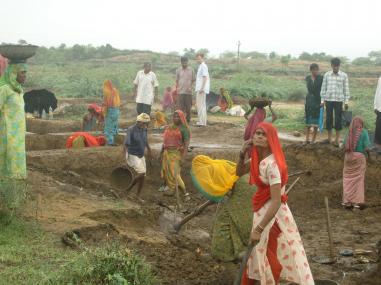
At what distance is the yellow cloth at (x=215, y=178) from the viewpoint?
646cm

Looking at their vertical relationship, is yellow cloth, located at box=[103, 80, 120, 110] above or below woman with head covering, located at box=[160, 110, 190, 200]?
above

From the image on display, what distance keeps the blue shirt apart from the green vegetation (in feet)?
14.4

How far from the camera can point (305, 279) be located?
5426 millimetres

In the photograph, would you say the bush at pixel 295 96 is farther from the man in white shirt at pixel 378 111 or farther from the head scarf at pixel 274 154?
the head scarf at pixel 274 154

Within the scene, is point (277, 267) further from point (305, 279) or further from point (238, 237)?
point (238, 237)

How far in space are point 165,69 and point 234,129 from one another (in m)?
28.0

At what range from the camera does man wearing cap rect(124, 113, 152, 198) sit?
35.3 ft

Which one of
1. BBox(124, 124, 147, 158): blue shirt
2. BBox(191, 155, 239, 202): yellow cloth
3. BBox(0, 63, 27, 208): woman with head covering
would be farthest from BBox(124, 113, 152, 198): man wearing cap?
BBox(191, 155, 239, 202): yellow cloth

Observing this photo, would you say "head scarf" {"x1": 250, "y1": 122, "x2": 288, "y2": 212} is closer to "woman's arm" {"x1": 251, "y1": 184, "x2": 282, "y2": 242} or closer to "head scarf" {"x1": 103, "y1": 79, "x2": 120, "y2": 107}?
"woman's arm" {"x1": 251, "y1": 184, "x2": 282, "y2": 242}

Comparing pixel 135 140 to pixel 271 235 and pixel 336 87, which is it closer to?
pixel 336 87

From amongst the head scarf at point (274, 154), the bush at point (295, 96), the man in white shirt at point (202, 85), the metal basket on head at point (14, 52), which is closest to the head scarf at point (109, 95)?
the man in white shirt at point (202, 85)

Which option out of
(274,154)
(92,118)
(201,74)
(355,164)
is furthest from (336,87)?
(274,154)

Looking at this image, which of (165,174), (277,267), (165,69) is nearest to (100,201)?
(165,174)

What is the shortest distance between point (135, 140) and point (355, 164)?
3.55m
